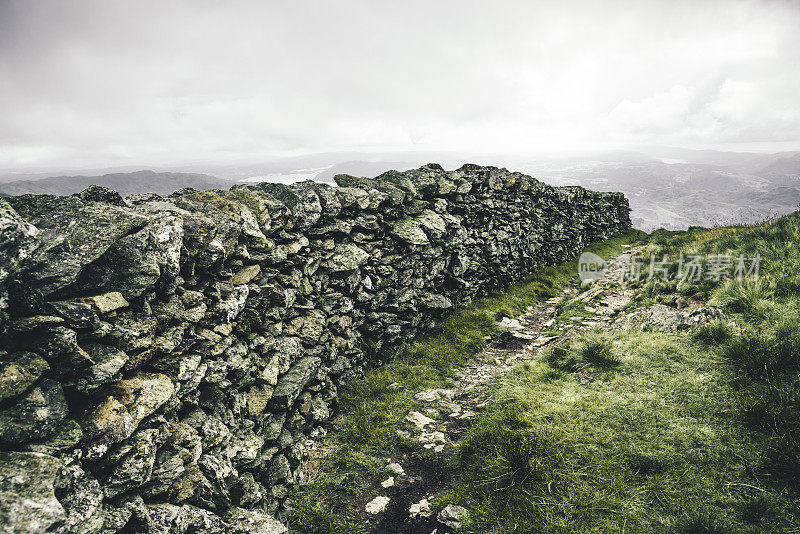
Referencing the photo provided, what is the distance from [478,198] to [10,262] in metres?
13.8

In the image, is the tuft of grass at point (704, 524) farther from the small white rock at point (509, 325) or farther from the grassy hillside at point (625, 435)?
the small white rock at point (509, 325)

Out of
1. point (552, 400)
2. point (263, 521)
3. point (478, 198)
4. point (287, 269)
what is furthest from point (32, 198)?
point (478, 198)

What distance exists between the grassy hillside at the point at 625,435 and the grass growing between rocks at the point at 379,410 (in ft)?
0.10

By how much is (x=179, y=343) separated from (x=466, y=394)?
6205mm

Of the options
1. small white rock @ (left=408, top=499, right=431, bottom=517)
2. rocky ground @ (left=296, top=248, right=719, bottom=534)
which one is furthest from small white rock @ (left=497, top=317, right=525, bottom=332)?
small white rock @ (left=408, top=499, right=431, bottom=517)

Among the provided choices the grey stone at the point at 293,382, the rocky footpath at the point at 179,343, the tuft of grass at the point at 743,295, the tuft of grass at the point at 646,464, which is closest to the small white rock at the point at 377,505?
the rocky footpath at the point at 179,343

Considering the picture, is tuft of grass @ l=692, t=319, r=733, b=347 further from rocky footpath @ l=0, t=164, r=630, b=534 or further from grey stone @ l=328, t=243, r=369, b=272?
grey stone @ l=328, t=243, r=369, b=272

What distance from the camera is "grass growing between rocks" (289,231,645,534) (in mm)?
5184

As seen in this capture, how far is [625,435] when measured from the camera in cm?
536

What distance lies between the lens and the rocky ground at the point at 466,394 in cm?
510

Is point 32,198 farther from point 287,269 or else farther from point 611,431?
point 611,431

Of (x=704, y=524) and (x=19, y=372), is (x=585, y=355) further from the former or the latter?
(x=19, y=372)

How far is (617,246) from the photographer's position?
95.3 feet

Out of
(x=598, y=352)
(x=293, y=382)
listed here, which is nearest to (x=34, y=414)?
(x=293, y=382)
